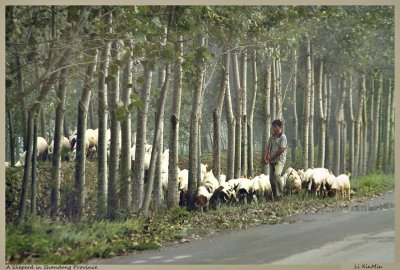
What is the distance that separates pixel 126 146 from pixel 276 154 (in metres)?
1.45

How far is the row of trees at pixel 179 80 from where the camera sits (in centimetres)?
831

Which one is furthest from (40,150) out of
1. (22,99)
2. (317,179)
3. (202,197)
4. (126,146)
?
(317,179)

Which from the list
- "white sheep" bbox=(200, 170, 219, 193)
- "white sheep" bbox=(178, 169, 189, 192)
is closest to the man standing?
"white sheep" bbox=(200, 170, 219, 193)

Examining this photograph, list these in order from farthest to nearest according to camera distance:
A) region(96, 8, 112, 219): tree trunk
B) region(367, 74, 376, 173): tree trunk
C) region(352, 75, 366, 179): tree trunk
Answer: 1. region(352, 75, 366, 179): tree trunk
2. region(367, 74, 376, 173): tree trunk
3. region(96, 8, 112, 219): tree trunk

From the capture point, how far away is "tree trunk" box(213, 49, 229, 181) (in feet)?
28.7

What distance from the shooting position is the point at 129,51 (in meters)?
8.41

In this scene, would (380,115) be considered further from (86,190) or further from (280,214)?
(86,190)

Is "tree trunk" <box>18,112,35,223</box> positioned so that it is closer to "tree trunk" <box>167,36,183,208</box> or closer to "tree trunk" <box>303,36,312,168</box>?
"tree trunk" <box>167,36,183,208</box>

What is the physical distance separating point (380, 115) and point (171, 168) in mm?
2326

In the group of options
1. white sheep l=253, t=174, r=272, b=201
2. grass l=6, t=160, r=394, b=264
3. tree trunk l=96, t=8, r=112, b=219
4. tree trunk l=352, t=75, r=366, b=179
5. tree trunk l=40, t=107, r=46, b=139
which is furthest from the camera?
tree trunk l=352, t=75, r=366, b=179

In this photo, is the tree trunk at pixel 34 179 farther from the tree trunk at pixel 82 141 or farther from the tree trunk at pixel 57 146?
the tree trunk at pixel 82 141

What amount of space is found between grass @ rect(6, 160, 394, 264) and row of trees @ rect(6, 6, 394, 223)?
118mm

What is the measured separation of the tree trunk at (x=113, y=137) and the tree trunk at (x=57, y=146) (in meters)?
0.43

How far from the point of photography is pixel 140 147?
28.0 feet
